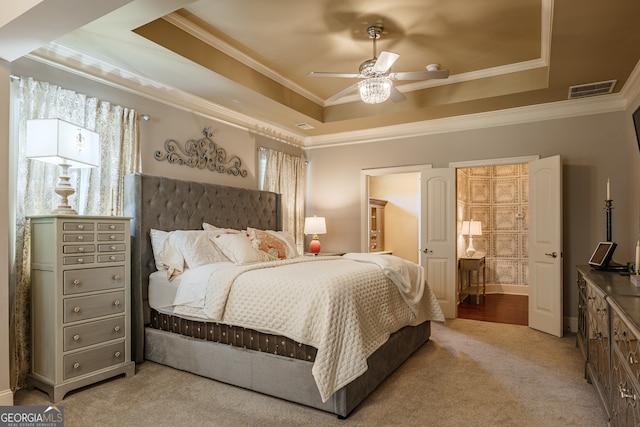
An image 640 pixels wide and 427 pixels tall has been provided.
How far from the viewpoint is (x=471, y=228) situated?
690 cm

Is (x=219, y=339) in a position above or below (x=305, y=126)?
below

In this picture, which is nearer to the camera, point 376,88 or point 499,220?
point 376,88

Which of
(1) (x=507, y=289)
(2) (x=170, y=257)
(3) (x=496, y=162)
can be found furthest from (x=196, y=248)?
(1) (x=507, y=289)

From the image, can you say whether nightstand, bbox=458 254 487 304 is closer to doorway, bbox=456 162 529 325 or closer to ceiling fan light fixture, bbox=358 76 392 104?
doorway, bbox=456 162 529 325

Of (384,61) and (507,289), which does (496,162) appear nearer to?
(384,61)

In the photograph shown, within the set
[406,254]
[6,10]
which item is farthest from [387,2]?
[406,254]

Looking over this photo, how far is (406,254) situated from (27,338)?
6.14 meters

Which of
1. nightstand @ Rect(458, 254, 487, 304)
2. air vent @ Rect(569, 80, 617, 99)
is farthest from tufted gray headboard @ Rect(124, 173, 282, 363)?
air vent @ Rect(569, 80, 617, 99)

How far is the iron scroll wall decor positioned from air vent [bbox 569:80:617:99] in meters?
3.86

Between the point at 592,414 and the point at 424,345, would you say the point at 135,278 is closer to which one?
the point at 424,345

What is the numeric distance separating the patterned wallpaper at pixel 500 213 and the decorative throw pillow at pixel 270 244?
13.0 ft

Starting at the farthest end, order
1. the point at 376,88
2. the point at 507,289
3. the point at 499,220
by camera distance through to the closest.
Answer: the point at 499,220 → the point at 507,289 → the point at 376,88

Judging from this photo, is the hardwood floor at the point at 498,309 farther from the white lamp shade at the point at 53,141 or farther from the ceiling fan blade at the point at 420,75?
the white lamp shade at the point at 53,141

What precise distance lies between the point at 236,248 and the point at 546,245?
136 inches
